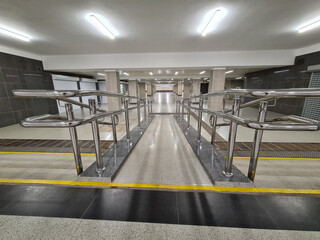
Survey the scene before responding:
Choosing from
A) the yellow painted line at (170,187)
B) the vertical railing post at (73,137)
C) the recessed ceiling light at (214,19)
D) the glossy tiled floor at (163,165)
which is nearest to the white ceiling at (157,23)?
the recessed ceiling light at (214,19)

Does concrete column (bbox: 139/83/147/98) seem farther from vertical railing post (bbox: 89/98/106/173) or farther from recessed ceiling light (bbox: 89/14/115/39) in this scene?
vertical railing post (bbox: 89/98/106/173)

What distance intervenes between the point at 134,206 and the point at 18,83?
701cm

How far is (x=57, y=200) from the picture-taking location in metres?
1.14

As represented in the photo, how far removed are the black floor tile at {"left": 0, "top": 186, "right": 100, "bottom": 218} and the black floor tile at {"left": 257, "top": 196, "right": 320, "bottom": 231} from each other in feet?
5.11

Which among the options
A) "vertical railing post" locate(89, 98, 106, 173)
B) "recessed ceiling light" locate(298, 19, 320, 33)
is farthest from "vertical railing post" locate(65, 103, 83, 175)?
"recessed ceiling light" locate(298, 19, 320, 33)

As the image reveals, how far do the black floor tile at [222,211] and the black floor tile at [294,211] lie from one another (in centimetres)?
7

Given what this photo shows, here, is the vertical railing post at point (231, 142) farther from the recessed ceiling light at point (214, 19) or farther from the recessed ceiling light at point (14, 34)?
the recessed ceiling light at point (14, 34)

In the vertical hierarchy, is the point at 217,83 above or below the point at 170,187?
above

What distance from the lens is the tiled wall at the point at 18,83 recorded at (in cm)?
448

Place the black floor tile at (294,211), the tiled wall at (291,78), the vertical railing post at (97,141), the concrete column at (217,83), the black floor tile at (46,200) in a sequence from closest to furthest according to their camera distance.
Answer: the black floor tile at (294,211), the black floor tile at (46,200), the vertical railing post at (97,141), the tiled wall at (291,78), the concrete column at (217,83)

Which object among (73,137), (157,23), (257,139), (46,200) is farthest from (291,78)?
(46,200)

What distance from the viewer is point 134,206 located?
107 cm

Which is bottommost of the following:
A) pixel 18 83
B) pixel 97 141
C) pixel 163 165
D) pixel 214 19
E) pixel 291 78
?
pixel 163 165

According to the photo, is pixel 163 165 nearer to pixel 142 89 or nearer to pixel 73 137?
pixel 73 137
